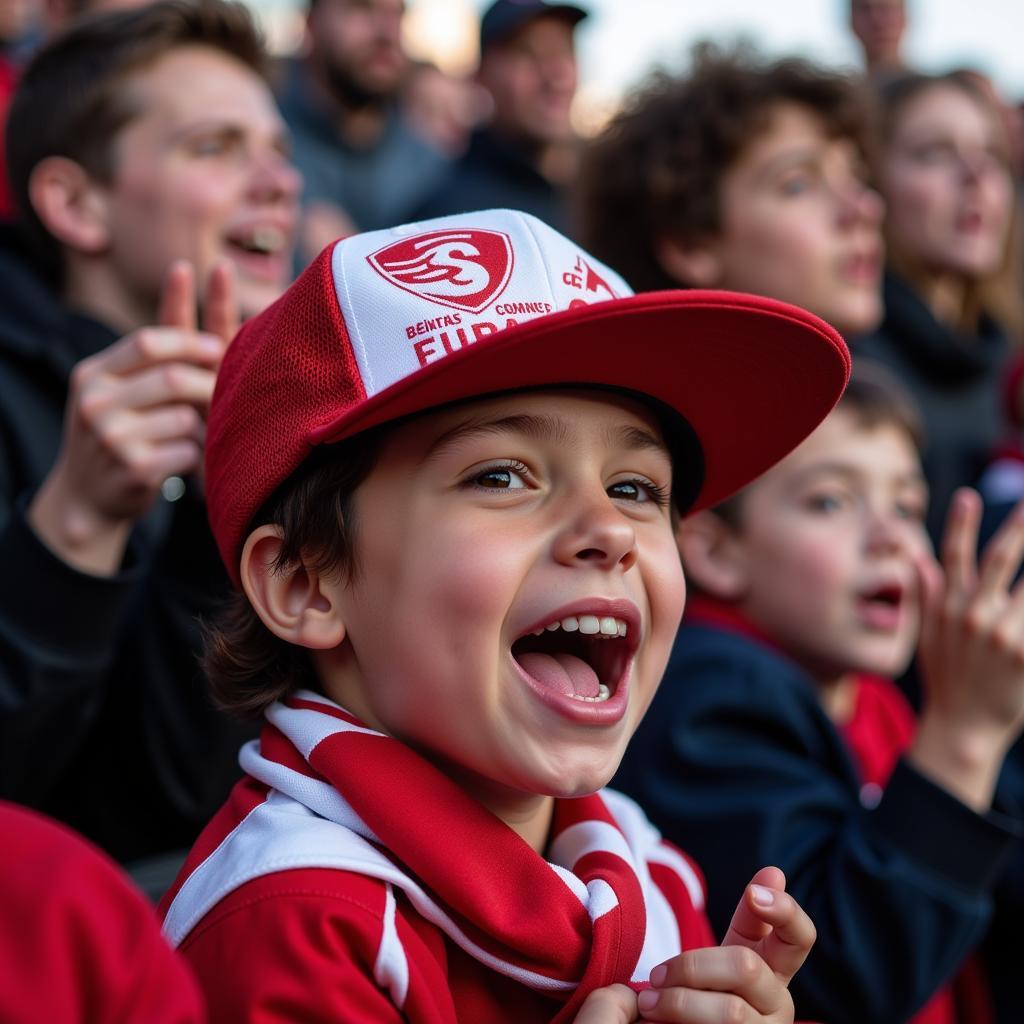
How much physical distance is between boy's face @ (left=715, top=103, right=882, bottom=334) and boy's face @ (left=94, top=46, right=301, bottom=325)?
0.95 metres

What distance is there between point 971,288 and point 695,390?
115 inches

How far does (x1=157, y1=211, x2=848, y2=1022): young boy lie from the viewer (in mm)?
1185

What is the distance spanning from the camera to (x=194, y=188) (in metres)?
2.58

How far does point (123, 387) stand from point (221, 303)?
222mm

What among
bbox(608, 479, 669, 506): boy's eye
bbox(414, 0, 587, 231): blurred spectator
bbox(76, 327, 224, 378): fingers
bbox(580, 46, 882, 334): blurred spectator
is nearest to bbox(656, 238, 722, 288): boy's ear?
bbox(580, 46, 882, 334): blurred spectator

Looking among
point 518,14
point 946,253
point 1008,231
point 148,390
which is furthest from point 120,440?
point 518,14

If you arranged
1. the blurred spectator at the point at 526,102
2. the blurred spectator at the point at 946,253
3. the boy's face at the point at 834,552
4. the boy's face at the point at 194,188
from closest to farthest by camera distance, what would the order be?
1. the boy's face at the point at 834,552
2. the boy's face at the point at 194,188
3. the blurred spectator at the point at 946,253
4. the blurred spectator at the point at 526,102

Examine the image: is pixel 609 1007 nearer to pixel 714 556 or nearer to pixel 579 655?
pixel 579 655

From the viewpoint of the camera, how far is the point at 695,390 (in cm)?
139

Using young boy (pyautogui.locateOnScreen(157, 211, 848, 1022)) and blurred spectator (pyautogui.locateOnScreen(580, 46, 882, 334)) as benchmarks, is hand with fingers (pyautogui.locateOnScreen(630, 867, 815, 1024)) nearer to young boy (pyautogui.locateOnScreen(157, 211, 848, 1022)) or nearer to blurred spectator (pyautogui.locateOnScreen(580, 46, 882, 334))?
young boy (pyautogui.locateOnScreen(157, 211, 848, 1022))

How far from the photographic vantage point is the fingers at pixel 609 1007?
1.17 metres

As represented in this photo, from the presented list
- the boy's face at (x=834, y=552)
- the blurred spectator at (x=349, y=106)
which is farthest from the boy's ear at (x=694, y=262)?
the blurred spectator at (x=349, y=106)

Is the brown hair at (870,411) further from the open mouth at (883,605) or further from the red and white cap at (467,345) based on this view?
the red and white cap at (467,345)

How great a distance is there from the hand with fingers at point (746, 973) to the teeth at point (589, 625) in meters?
0.26
